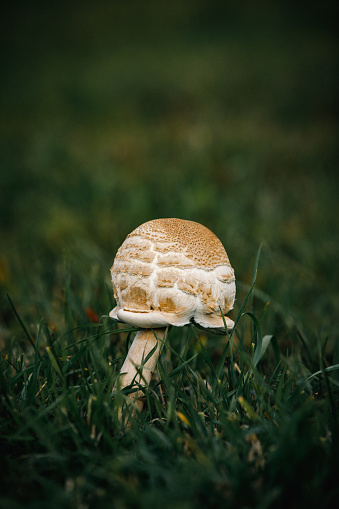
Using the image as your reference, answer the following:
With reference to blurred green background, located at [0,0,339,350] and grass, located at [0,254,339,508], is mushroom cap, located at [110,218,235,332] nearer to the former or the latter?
grass, located at [0,254,339,508]

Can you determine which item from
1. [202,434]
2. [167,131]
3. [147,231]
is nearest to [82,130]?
[167,131]

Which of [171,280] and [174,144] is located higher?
[174,144]

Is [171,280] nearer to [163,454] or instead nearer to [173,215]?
[163,454]

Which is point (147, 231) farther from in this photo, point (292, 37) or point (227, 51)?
point (292, 37)

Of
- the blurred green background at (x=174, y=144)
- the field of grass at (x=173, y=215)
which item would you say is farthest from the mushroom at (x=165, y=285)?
the blurred green background at (x=174, y=144)

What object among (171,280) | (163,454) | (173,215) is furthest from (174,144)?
(163,454)

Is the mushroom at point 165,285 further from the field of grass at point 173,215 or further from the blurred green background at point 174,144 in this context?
the blurred green background at point 174,144
